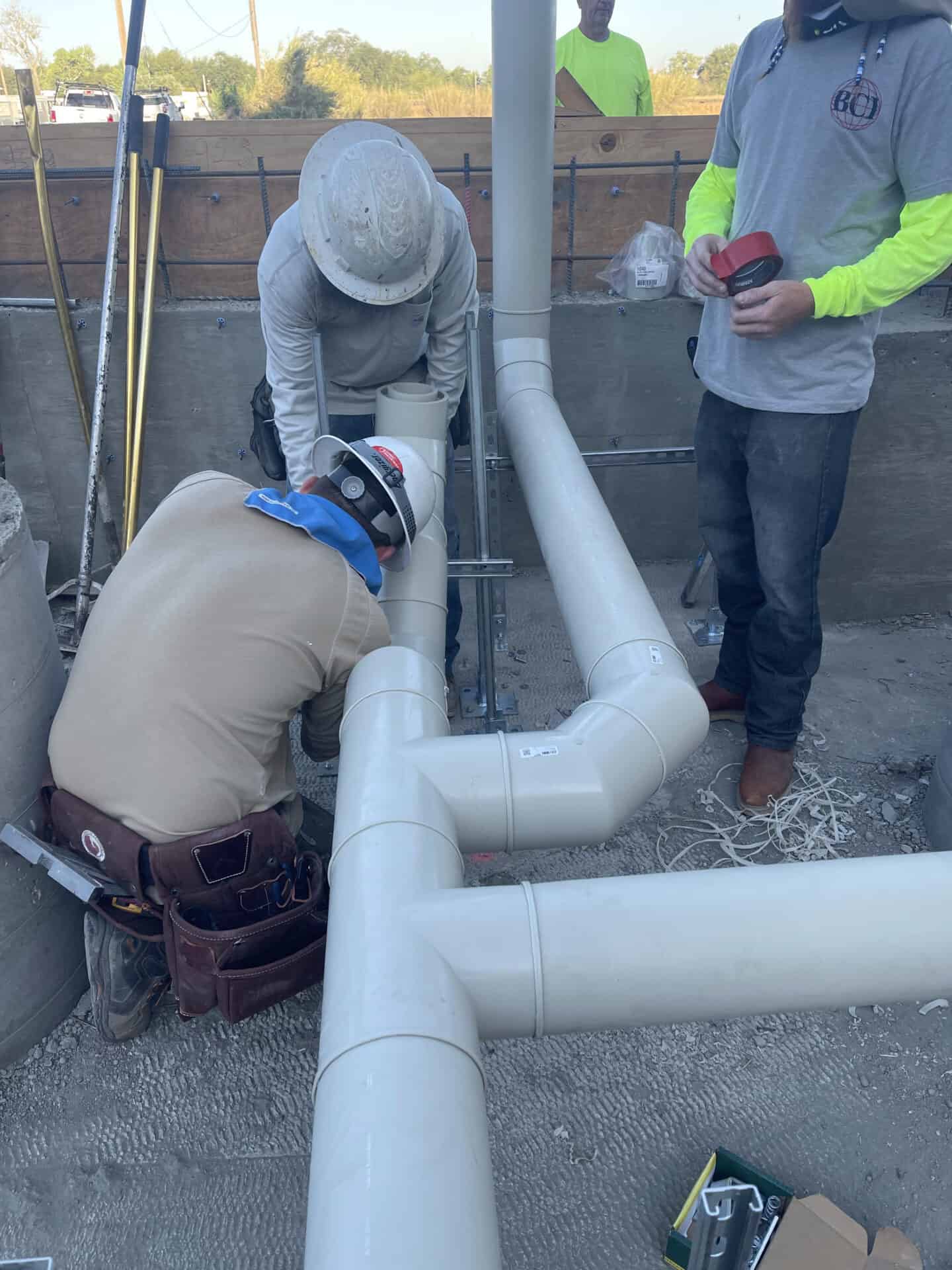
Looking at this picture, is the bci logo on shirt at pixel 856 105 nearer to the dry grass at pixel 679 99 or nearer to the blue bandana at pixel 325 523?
the blue bandana at pixel 325 523

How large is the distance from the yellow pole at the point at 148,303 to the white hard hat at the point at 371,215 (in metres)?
1.46

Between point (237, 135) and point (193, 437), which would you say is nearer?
point (237, 135)

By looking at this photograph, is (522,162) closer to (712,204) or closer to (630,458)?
(712,204)

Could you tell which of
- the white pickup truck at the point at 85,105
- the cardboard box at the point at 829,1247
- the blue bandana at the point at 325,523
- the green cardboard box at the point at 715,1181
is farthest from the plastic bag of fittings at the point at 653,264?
the white pickup truck at the point at 85,105

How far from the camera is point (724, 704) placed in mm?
3393

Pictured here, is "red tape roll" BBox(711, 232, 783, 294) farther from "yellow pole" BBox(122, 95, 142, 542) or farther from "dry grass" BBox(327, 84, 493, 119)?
"dry grass" BBox(327, 84, 493, 119)

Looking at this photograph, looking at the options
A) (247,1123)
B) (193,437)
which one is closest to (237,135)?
(193,437)

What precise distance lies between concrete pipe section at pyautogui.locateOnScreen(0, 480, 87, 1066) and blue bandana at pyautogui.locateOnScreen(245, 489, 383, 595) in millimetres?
573

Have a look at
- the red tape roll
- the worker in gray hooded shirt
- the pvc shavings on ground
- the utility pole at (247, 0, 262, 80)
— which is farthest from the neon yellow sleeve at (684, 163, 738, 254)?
the utility pole at (247, 0, 262, 80)

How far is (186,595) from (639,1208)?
5.83 ft

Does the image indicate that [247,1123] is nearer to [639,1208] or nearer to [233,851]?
[233,851]

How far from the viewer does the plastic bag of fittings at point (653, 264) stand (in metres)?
3.83

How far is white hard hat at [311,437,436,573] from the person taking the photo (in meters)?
2.20

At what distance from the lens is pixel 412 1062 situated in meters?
1.13
